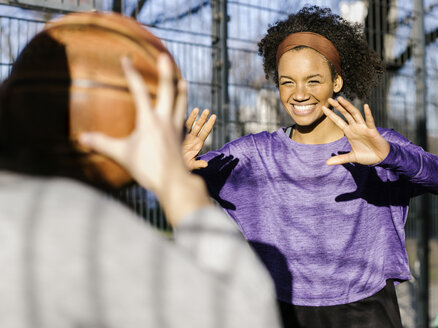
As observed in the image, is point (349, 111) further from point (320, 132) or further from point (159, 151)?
point (159, 151)

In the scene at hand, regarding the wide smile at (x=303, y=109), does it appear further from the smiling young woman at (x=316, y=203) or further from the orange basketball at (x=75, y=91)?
the orange basketball at (x=75, y=91)

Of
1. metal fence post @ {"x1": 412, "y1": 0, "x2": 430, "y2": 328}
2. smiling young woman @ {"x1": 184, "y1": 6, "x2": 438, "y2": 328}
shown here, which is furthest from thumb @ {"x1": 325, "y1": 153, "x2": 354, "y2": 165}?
metal fence post @ {"x1": 412, "y1": 0, "x2": 430, "y2": 328}

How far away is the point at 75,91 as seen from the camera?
111cm

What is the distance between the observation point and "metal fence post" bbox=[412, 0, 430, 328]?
564 cm

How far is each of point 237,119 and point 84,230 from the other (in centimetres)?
359

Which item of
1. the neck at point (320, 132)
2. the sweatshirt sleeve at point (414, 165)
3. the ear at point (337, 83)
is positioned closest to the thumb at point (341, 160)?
the sweatshirt sleeve at point (414, 165)

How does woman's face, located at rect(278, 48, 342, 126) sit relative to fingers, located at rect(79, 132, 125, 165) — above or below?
above

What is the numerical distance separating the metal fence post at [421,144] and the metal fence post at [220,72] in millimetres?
2604

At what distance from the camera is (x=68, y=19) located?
4.36 ft

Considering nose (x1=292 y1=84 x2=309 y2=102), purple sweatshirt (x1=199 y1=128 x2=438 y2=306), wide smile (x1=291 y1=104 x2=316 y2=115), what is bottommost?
purple sweatshirt (x1=199 y1=128 x2=438 y2=306)

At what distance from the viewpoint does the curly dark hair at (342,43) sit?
3.00m

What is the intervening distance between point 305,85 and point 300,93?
2.5 inches

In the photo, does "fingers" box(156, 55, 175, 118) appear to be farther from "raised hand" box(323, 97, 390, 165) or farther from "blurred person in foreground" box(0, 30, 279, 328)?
"raised hand" box(323, 97, 390, 165)

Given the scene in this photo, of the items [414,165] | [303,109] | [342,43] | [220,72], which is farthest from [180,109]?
[220,72]
